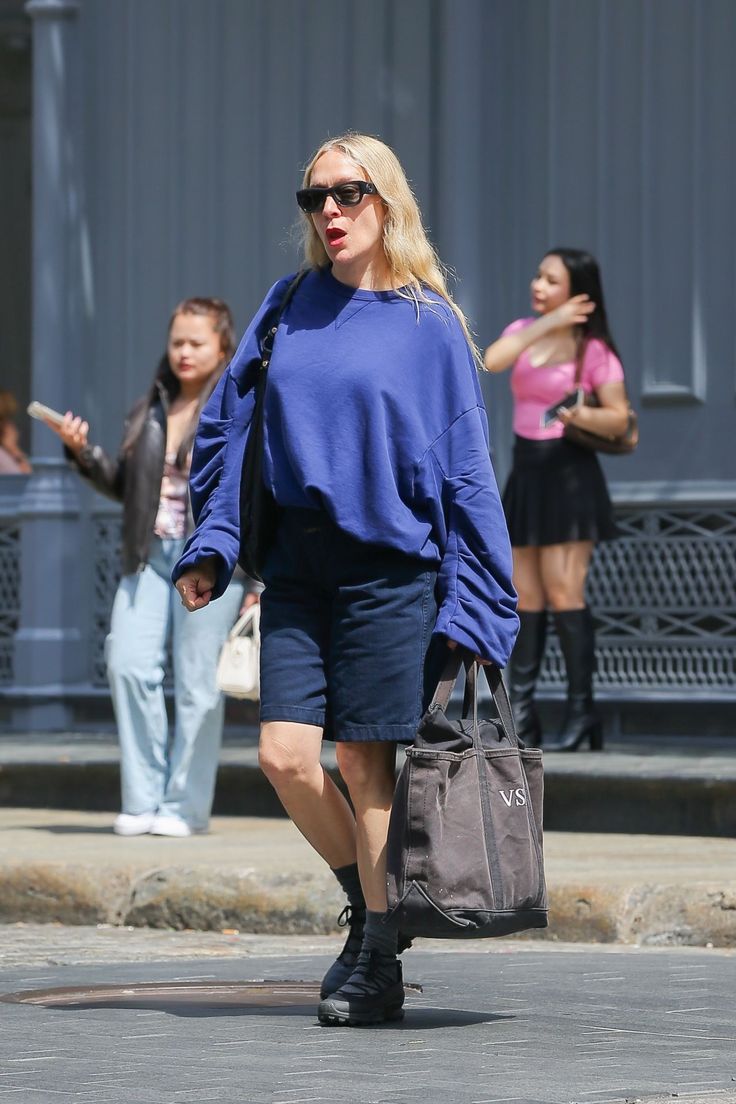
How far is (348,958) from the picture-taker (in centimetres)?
498

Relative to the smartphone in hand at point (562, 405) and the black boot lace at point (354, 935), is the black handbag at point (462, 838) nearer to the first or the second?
the black boot lace at point (354, 935)

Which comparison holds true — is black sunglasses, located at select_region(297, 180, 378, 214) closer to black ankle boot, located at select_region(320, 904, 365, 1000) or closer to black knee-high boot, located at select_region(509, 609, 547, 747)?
black ankle boot, located at select_region(320, 904, 365, 1000)

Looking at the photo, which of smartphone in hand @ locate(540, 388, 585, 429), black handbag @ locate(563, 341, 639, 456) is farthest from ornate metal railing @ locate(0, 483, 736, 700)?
smartphone in hand @ locate(540, 388, 585, 429)

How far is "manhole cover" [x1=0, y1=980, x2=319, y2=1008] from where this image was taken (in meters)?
5.14

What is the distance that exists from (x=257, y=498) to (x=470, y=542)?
0.46 metres

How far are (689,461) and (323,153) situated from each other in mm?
4798

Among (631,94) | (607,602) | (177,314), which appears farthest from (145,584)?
(631,94)

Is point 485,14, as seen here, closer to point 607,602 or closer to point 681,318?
point 681,318

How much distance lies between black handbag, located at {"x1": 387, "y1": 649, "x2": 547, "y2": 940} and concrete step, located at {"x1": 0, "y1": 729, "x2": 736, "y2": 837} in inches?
124

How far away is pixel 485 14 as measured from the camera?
9875 mm

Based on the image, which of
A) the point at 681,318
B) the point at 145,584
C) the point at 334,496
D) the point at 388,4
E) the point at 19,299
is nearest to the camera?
the point at 334,496

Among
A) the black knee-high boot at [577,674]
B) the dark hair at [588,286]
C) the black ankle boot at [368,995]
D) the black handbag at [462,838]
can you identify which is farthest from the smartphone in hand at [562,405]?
the black ankle boot at [368,995]

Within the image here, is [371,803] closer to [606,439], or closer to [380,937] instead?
[380,937]

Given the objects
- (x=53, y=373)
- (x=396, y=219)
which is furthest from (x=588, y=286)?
(x=396, y=219)
